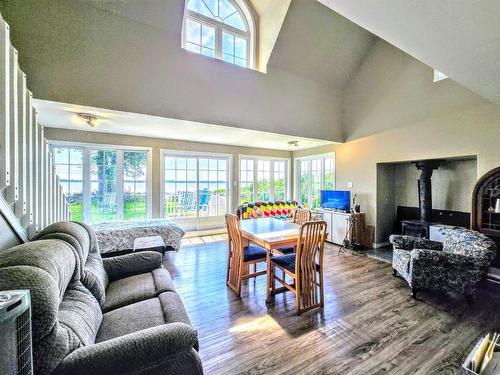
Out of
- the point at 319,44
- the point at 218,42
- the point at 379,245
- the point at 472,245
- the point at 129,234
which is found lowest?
the point at 379,245

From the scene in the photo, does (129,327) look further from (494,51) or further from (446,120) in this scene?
(446,120)

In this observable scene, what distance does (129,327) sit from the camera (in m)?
1.38

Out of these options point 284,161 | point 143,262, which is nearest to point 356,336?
point 143,262

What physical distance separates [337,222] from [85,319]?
4.68 meters

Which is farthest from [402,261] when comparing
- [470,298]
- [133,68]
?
[133,68]

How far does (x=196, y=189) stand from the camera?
227 inches

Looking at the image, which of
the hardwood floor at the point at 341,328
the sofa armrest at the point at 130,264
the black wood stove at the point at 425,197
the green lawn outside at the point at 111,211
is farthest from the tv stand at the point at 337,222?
the green lawn outside at the point at 111,211

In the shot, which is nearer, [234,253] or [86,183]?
[234,253]

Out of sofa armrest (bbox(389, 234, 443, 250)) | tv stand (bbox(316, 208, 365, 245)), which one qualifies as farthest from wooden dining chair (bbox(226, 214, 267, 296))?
tv stand (bbox(316, 208, 365, 245))

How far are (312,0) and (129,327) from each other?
5.11m

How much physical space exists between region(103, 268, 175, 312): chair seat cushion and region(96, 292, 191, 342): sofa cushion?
0.29 ft

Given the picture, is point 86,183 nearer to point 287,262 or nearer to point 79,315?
point 79,315

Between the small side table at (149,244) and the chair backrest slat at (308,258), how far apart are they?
74.2 inches

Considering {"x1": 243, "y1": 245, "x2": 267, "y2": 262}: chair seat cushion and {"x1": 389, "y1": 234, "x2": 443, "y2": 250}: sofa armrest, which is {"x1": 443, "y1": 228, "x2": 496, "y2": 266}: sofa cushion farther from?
{"x1": 243, "y1": 245, "x2": 267, "y2": 262}: chair seat cushion
